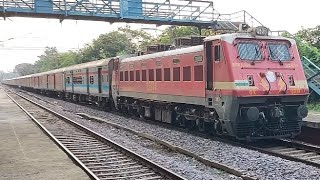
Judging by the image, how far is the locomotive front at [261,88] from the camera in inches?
491

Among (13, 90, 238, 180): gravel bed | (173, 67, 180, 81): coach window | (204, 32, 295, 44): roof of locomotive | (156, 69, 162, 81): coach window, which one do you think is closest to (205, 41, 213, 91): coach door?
(204, 32, 295, 44): roof of locomotive

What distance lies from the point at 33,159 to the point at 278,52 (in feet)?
25.8

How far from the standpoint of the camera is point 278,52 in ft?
44.4

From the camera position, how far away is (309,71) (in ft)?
76.3

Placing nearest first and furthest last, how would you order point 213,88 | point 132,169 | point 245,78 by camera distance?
point 132,169 → point 245,78 → point 213,88

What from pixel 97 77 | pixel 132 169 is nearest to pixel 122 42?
pixel 97 77

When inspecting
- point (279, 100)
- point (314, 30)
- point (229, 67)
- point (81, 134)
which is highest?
point (314, 30)

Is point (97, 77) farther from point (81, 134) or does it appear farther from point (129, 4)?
point (81, 134)

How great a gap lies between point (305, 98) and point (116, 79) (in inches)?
497

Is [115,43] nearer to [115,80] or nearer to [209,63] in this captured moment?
[115,80]

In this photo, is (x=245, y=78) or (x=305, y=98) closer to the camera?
(x=245, y=78)

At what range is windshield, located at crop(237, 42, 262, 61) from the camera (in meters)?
12.9

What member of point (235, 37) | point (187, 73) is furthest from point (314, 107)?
point (235, 37)

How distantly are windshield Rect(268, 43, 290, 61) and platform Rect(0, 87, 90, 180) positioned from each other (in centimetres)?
686
